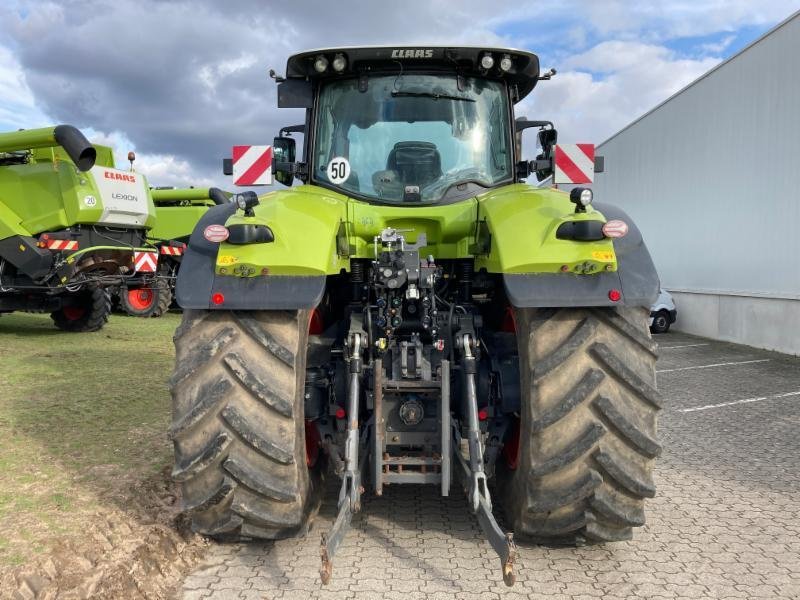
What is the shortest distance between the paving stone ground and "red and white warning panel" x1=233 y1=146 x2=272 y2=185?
2048 millimetres

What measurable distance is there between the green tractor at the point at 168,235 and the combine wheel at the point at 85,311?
5.68ft

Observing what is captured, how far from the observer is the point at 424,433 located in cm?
334

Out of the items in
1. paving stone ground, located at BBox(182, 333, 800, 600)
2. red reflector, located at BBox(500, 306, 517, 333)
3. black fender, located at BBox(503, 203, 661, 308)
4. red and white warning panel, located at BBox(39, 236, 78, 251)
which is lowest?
paving stone ground, located at BBox(182, 333, 800, 600)

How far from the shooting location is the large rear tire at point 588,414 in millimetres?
2896

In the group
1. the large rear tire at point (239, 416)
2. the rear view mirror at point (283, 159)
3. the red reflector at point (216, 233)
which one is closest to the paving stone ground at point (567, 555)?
the large rear tire at point (239, 416)

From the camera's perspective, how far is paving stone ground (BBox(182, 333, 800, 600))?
295 cm

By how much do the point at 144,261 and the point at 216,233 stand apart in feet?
32.5

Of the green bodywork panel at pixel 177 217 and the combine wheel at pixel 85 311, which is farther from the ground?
the green bodywork panel at pixel 177 217

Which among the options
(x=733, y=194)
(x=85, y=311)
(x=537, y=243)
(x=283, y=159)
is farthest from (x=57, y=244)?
(x=733, y=194)

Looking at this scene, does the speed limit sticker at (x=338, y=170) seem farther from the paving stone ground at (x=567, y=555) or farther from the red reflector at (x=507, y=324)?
the paving stone ground at (x=567, y=555)

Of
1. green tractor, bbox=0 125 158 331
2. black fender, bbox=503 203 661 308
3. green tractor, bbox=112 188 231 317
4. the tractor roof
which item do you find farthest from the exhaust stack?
black fender, bbox=503 203 661 308

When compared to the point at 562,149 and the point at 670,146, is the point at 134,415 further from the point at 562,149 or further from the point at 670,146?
the point at 670,146

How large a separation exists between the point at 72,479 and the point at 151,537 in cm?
118

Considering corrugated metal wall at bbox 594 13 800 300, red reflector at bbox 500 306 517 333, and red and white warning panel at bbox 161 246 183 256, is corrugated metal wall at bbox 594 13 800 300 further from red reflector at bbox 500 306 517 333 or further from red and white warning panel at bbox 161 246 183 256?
red and white warning panel at bbox 161 246 183 256
